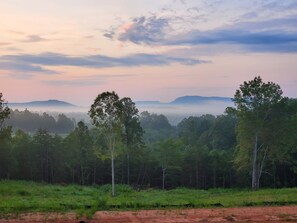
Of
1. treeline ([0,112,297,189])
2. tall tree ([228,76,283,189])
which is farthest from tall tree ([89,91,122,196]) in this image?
treeline ([0,112,297,189])

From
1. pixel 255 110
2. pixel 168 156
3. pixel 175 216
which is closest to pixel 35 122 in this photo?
pixel 168 156

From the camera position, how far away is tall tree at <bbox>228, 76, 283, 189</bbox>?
36.4m

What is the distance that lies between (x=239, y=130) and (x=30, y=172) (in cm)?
2998

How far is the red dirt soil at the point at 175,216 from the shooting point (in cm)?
1681

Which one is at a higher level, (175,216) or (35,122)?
(35,122)

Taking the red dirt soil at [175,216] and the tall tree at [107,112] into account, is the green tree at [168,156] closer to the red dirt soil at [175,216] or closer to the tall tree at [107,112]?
the tall tree at [107,112]

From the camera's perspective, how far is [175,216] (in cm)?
1783

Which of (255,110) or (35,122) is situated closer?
(255,110)

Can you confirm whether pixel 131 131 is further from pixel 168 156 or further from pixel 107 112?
pixel 107 112

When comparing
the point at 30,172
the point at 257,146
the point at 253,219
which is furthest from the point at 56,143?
the point at 253,219

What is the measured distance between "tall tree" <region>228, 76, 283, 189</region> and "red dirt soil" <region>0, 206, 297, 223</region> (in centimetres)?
1802

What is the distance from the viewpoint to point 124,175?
5319cm

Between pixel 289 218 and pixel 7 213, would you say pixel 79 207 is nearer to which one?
pixel 7 213

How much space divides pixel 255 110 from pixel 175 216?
21.6 meters
